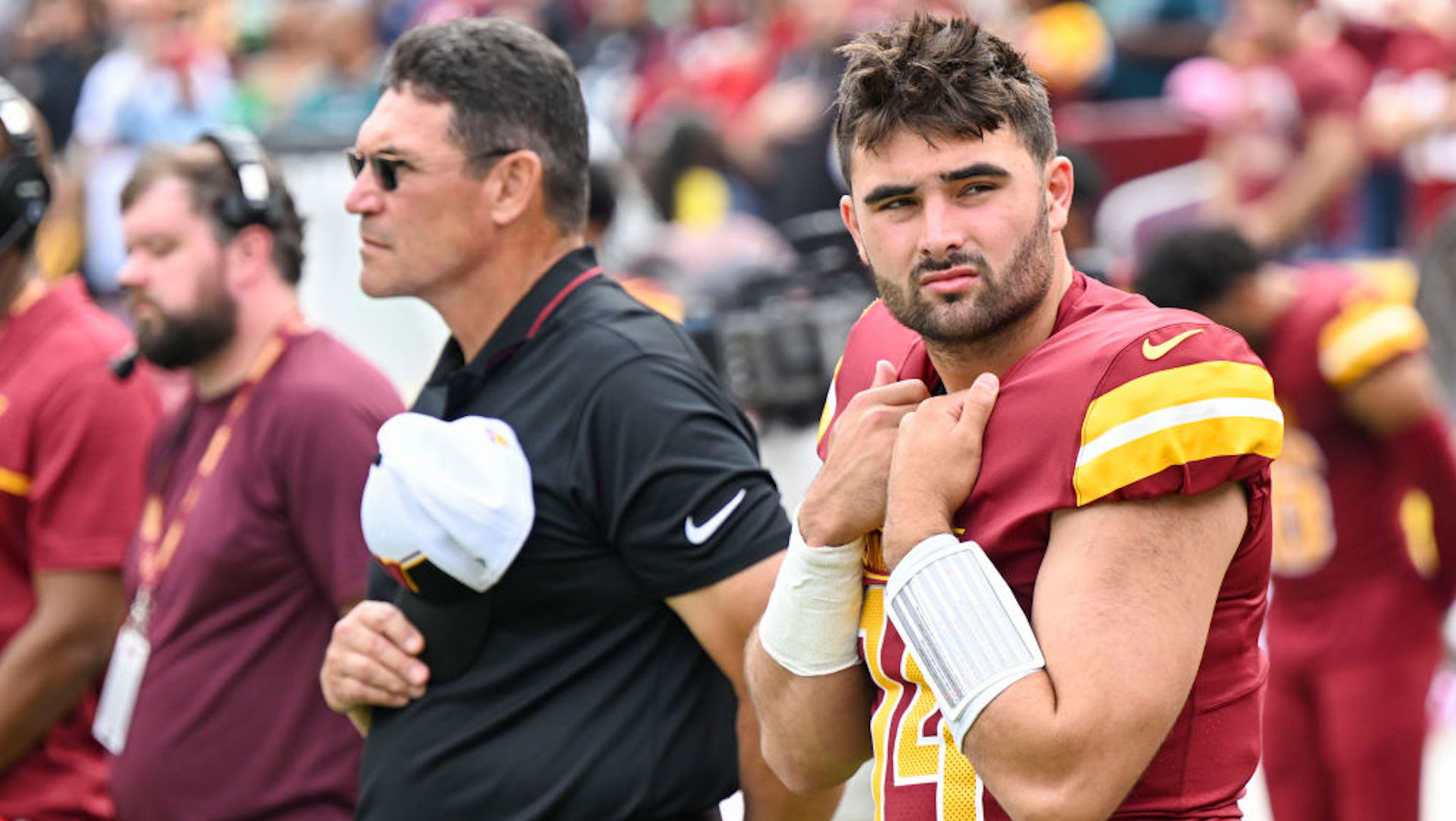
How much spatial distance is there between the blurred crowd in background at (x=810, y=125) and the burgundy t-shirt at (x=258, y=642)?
2.78m

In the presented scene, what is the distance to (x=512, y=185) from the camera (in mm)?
3287

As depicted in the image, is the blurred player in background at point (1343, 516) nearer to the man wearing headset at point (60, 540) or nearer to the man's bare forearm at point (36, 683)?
the man wearing headset at point (60, 540)

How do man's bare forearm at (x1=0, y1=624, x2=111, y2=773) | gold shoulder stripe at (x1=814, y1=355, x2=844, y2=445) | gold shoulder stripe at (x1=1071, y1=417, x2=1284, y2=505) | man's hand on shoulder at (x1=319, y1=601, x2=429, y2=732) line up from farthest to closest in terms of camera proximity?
1. man's bare forearm at (x1=0, y1=624, x2=111, y2=773)
2. man's hand on shoulder at (x1=319, y1=601, x2=429, y2=732)
3. gold shoulder stripe at (x1=814, y1=355, x2=844, y2=445)
4. gold shoulder stripe at (x1=1071, y1=417, x2=1284, y2=505)

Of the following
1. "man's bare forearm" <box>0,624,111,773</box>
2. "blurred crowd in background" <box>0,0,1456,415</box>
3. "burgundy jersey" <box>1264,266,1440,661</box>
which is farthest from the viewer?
"blurred crowd in background" <box>0,0,1456,415</box>

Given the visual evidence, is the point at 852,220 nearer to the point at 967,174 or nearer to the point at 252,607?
the point at 967,174

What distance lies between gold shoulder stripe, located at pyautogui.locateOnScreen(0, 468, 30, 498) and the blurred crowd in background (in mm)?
2645

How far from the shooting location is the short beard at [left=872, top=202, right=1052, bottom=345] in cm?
233

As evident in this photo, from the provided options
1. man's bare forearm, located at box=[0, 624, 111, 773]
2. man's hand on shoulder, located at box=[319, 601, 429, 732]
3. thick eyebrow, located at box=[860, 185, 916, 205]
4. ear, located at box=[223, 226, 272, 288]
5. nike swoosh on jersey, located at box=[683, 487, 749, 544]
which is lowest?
man's bare forearm, located at box=[0, 624, 111, 773]

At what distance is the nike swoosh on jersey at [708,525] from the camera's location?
117 inches

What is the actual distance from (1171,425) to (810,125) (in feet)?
25.3

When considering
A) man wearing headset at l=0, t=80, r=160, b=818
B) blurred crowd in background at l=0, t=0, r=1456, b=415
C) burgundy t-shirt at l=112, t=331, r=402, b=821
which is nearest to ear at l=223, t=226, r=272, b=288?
man wearing headset at l=0, t=80, r=160, b=818

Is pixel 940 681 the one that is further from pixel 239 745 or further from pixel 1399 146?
pixel 1399 146

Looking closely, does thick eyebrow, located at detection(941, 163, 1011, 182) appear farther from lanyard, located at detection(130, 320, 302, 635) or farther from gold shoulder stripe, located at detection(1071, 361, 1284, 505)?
lanyard, located at detection(130, 320, 302, 635)

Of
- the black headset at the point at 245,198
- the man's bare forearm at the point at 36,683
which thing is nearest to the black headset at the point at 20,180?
the black headset at the point at 245,198
